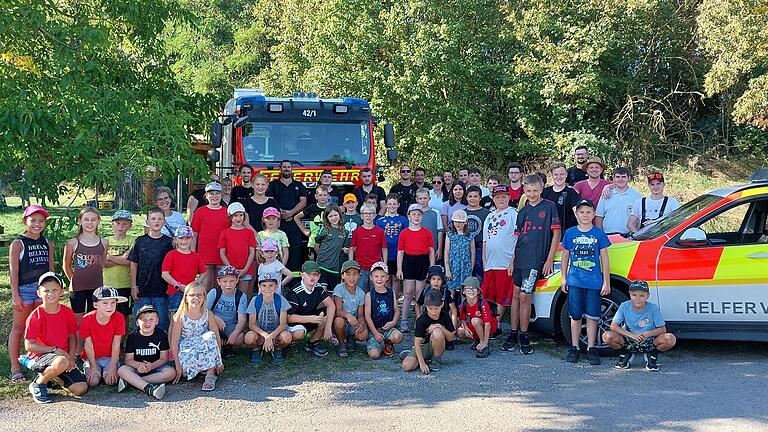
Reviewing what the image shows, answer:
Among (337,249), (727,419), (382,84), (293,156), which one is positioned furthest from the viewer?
(382,84)

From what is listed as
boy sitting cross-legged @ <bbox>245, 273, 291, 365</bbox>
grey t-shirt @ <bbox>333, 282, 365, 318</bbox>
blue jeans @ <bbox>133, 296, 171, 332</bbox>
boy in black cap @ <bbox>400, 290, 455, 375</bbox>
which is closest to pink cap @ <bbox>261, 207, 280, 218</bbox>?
boy sitting cross-legged @ <bbox>245, 273, 291, 365</bbox>

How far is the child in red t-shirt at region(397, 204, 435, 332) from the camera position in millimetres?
7734

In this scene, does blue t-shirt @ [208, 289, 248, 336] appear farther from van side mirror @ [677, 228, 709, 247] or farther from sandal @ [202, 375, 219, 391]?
van side mirror @ [677, 228, 709, 247]

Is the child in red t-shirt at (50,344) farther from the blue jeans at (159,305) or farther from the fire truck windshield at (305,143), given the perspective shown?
the fire truck windshield at (305,143)

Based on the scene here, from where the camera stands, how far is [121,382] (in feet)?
19.1

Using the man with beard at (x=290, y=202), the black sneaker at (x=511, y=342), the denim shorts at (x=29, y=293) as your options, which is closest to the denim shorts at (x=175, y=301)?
the denim shorts at (x=29, y=293)

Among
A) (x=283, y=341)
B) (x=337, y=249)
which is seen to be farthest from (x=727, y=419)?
(x=337, y=249)

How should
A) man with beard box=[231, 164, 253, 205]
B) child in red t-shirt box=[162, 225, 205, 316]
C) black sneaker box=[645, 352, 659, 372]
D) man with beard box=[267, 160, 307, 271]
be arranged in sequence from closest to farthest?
black sneaker box=[645, 352, 659, 372], child in red t-shirt box=[162, 225, 205, 316], man with beard box=[231, 164, 253, 205], man with beard box=[267, 160, 307, 271]

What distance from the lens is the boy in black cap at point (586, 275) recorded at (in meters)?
6.58

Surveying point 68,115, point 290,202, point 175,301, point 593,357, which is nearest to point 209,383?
point 175,301

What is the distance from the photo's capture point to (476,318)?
696 cm

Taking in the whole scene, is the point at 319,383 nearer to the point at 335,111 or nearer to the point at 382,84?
the point at 335,111

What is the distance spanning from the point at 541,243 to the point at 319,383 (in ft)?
8.48

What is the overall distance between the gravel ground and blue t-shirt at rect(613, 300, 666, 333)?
35 centimetres
